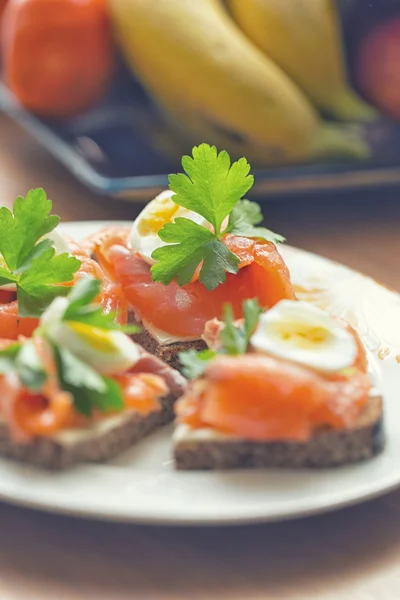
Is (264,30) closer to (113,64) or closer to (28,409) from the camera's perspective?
(113,64)

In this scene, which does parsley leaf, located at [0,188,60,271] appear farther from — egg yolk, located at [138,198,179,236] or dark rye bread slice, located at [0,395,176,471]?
dark rye bread slice, located at [0,395,176,471]

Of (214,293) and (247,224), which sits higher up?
(247,224)

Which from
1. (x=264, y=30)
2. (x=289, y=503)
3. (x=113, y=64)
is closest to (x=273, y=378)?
(x=289, y=503)

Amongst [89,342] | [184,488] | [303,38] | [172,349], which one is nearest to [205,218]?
[172,349]

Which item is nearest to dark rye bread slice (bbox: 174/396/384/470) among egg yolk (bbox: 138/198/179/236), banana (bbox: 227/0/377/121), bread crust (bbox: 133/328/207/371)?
bread crust (bbox: 133/328/207/371)

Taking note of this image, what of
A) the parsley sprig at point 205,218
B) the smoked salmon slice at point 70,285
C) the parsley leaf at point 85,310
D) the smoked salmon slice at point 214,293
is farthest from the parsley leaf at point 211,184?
the parsley leaf at point 85,310

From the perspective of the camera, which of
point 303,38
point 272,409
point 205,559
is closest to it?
point 205,559

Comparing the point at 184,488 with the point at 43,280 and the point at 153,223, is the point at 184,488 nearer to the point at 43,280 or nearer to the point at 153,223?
the point at 43,280
